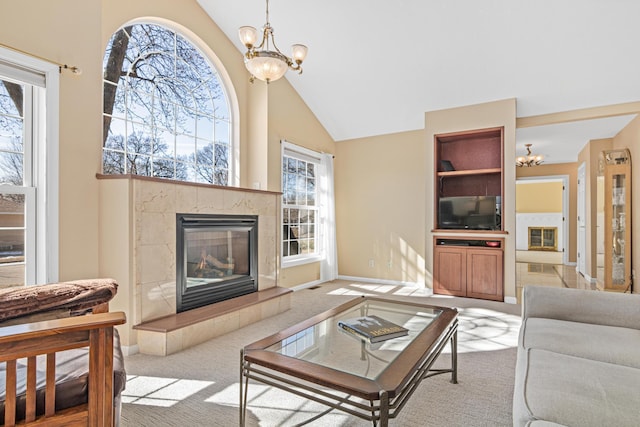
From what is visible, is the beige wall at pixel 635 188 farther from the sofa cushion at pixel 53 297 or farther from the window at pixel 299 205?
the sofa cushion at pixel 53 297

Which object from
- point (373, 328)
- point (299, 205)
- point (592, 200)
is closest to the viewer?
point (373, 328)

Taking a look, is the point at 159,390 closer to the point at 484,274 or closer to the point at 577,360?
the point at 577,360

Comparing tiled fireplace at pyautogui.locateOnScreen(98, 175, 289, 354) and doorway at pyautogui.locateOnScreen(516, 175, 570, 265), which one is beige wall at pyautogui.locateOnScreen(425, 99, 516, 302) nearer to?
tiled fireplace at pyautogui.locateOnScreen(98, 175, 289, 354)

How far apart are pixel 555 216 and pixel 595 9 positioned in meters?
9.50

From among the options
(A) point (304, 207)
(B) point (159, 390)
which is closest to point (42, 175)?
(B) point (159, 390)

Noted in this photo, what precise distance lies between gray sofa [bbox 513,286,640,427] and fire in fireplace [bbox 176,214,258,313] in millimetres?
2799

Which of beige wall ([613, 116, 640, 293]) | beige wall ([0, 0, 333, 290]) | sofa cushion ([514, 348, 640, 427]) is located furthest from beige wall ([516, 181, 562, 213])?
beige wall ([0, 0, 333, 290])

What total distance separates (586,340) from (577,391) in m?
0.68

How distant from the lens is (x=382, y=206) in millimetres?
6004

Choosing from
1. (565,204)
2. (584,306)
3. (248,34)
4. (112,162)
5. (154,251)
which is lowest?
(584,306)

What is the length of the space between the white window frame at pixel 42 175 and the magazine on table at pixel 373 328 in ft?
7.37

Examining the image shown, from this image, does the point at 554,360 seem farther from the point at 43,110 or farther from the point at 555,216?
the point at 555,216

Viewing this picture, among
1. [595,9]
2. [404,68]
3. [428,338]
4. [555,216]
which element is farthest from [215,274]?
[555,216]

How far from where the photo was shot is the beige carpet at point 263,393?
6.29ft
